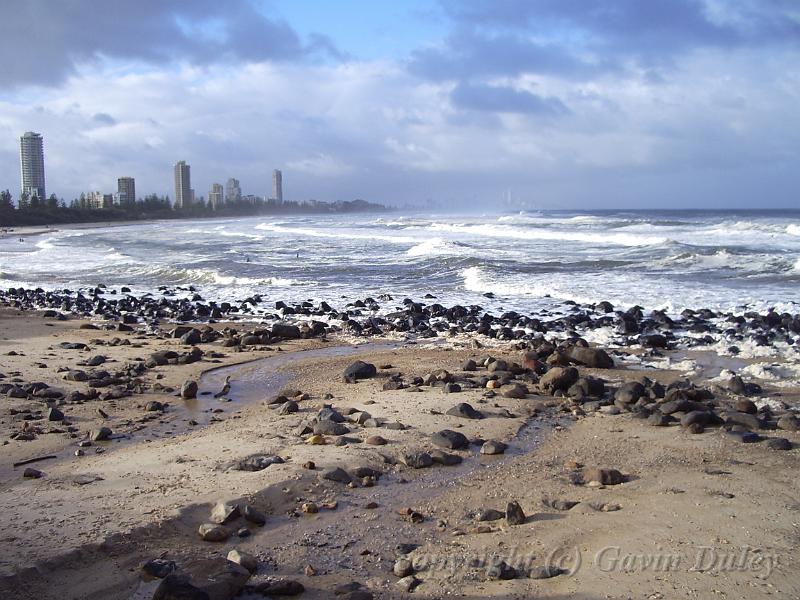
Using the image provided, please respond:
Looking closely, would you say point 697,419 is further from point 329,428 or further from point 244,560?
point 244,560

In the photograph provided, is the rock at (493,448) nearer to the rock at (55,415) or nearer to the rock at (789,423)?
the rock at (789,423)

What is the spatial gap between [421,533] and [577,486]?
4.53ft

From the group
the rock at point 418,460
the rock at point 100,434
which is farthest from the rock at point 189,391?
the rock at point 418,460

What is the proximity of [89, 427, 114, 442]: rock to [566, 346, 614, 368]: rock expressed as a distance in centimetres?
573

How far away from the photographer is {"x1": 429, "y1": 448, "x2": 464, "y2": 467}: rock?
563 centimetres

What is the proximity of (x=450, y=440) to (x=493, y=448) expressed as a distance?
14.6 inches

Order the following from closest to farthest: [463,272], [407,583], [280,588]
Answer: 1. [280,588]
2. [407,583]
3. [463,272]

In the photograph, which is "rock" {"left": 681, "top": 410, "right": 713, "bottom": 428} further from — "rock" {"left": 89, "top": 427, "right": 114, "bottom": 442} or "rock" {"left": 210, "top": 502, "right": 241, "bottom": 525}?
"rock" {"left": 89, "top": 427, "right": 114, "bottom": 442}

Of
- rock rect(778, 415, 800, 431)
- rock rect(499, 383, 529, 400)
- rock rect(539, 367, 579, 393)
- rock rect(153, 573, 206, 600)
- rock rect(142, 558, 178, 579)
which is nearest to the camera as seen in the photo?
rock rect(153, 573, 206, 600)

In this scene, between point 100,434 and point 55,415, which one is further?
point 55,415

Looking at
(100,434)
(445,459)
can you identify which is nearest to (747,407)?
(445,459)

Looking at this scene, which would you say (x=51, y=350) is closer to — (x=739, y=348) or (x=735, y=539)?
(x=735, y=539)

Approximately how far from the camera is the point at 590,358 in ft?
30.4

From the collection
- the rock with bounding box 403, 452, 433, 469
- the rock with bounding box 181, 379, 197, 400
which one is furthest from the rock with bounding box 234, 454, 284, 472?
the rock with bounding box 181, 379, 197, 400
